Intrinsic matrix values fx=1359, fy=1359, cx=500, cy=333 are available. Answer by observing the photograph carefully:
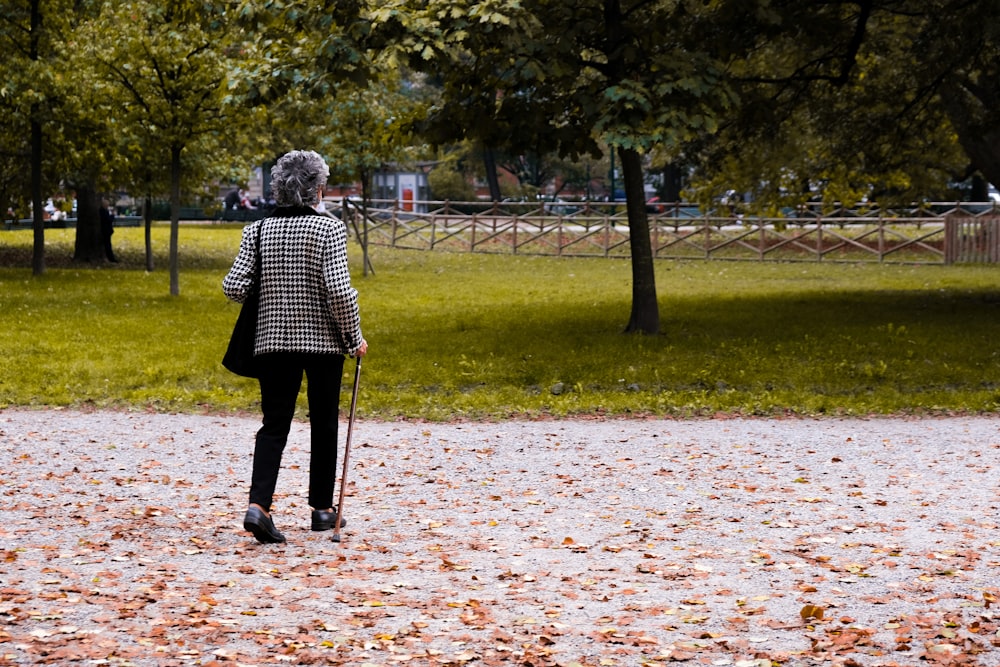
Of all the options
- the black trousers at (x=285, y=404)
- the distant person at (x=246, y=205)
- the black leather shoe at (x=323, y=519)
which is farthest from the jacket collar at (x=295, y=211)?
the distant person at (x=246, y=205)

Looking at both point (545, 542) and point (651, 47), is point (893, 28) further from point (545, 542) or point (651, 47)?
point (545, 542)

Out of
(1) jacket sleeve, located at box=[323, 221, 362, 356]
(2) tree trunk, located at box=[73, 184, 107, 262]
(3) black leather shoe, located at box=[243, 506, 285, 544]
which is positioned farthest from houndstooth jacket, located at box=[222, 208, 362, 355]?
(2) tree trunk, located at box=[73, 184, 107, 262]

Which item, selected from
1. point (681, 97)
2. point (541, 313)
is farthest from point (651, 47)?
point (541, 313)

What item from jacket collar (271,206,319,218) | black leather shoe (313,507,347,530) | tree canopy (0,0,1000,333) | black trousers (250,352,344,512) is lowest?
black leather shoe (313,507,347,530)

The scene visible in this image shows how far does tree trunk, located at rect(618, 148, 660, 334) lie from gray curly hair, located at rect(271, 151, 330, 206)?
31.0 feet

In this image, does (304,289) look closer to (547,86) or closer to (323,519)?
(323,519)

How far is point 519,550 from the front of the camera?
6551mm

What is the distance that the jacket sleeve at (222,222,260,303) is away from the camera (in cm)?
642

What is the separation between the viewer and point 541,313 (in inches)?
739

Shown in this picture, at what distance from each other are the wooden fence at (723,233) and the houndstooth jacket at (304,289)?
24737mm

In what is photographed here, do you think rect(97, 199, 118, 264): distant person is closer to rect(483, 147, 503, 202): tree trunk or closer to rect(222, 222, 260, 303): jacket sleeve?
rect(222, 222, 260, 303): jacket sleeve

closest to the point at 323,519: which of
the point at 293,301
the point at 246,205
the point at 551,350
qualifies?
the point at 293,301

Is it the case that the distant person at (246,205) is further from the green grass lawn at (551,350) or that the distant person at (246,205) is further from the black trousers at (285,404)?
the black trousers at (285,404)

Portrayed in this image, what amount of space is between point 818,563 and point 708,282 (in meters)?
21.0
